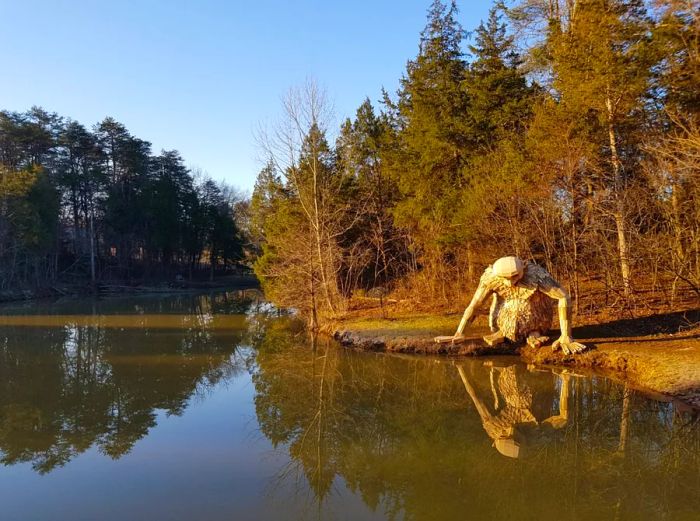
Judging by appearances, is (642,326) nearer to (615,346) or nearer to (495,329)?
(615,346)

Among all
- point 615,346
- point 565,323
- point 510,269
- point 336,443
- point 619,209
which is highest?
point 619,209

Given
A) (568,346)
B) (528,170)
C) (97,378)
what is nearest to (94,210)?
(97,378)

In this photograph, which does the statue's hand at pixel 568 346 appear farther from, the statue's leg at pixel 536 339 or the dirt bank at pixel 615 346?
the statue's leg at pixel 536 339

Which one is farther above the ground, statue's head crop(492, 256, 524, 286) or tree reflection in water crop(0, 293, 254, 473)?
statue's head crop(492, 256, 524, 286)

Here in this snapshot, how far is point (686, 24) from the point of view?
10.3m

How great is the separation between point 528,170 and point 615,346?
515 centimetres

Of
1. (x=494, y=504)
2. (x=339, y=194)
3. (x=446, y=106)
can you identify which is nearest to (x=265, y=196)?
(x=339, y=194)

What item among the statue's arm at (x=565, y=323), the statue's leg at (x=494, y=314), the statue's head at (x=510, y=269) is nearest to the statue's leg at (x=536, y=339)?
the statue's arm at (x=565, y=323)

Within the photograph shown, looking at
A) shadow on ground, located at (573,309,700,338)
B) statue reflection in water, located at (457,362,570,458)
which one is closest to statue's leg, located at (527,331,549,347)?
shadow on ground, located at (573,309,700,338)

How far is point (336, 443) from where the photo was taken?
21.7ft

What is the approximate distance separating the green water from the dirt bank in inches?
26.0

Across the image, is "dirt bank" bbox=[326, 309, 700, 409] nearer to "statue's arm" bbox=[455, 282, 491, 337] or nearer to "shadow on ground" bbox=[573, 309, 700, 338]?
"shadow on ground" bbox=[573, 309, 700, 338]

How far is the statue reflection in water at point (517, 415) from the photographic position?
639cm

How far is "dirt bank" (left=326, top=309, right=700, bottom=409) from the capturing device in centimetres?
865
